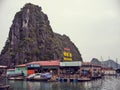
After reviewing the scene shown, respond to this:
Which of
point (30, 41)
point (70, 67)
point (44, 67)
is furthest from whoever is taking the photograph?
point (30, 41)

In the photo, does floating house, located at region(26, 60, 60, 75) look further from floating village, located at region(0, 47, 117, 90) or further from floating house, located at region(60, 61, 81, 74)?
floating house, located at region(60, 61, 81, 74)

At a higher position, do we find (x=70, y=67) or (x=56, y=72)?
(x=70, y=67)

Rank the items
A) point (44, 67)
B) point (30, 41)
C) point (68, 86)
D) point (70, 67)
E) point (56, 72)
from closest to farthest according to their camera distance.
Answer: point (68, 86), point (70, 67), point (56, 72), point (44, 67), point (30, 41)

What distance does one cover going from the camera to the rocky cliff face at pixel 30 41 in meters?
24.0

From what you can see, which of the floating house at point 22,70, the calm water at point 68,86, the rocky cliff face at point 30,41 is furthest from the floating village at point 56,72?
the rocky cliff face at point 30,41

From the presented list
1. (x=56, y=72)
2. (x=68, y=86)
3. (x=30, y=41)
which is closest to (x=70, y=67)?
(x=56, y=72)

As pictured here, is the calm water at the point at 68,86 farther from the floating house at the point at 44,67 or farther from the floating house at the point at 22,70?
the floating house at the point at 22,70

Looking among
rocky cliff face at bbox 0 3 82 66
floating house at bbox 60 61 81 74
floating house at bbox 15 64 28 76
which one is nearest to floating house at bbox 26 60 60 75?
floating house at bbox 15 64 28 76

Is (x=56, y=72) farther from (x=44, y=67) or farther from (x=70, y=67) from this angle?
(x=70, y=67)

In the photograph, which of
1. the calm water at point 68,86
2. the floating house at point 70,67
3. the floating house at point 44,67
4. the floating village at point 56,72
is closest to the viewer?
the calm water at point 68,86

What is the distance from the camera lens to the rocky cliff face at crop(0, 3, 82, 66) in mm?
23980

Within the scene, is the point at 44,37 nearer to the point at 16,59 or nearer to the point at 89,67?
the point at 16,59

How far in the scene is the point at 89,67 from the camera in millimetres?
16172

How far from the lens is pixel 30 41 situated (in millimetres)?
24812
